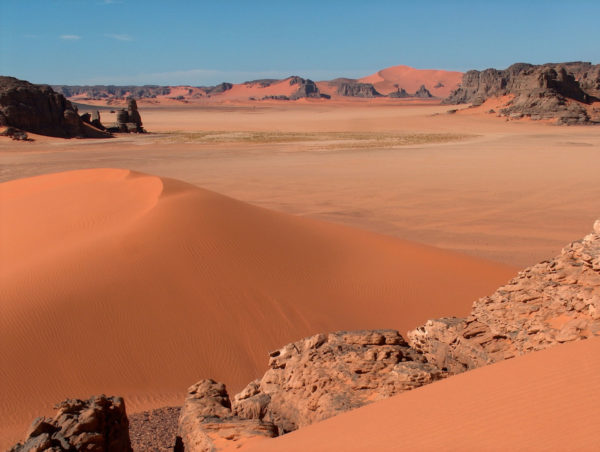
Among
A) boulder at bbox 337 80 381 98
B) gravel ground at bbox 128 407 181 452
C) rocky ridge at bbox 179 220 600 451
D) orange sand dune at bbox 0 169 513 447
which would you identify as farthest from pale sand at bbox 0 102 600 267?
boulder at bbox 337 80 381 98

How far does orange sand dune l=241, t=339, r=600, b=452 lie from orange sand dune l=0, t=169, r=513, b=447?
3.11 metres

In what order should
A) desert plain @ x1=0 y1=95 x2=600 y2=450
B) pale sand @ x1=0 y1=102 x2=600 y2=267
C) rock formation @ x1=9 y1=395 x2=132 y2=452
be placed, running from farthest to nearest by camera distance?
pale sand @ x1=0 y1=102 x2=600 y2=267
desert plain @ x1=0 y1=95 x2=600 y2=450
rock formation @ x1=9 y1=395 x2=132 y2=452

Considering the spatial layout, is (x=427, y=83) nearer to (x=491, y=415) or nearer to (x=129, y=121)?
(x=129, y=121)

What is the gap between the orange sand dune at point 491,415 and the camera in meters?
2.51

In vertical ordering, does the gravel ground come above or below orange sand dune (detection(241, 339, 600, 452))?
below

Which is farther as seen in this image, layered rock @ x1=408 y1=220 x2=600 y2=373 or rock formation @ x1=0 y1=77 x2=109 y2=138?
rock formation @ x1=0 y1=77 x2=109 y2=138

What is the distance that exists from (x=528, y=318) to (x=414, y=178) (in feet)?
66.1

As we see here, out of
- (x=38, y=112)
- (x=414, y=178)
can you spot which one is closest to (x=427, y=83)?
(x=38, y=112)

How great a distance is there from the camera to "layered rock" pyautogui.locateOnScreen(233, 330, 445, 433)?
3727 millimetres

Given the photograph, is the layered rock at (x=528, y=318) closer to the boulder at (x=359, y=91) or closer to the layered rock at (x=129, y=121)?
the layered rock at (x=129, y=121)

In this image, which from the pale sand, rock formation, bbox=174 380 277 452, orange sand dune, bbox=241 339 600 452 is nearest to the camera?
orange sand dune, bbox=241 339 600 452

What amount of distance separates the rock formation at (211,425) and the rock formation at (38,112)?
43.2 m

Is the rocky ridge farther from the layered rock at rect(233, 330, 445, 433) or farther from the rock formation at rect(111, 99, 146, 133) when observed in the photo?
the rock formation at rect(111, 99, 146, 133)

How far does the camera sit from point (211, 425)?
3572 millimetres
